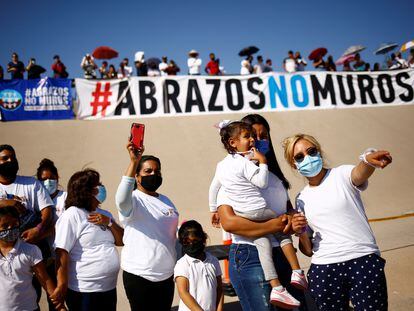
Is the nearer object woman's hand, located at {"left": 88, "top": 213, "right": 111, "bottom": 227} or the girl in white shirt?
the girl in white shirt

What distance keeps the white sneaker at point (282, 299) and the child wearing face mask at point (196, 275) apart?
0.87m

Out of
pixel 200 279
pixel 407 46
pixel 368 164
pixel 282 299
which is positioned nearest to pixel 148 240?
pixel 200 279

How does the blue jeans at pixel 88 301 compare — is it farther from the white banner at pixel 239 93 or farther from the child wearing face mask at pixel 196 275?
the white banner at pixel 239 93

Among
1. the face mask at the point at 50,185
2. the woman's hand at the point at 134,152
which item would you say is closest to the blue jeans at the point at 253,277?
the woman's hand at the point at 134,152

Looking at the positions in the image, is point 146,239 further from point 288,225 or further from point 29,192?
point 29,192

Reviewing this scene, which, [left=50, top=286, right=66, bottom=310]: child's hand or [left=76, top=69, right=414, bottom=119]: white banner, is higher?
[left=76, top=69, right=414, bottom=119]: white banner

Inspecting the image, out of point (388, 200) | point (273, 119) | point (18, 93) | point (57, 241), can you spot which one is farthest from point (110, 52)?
point (57, 241)

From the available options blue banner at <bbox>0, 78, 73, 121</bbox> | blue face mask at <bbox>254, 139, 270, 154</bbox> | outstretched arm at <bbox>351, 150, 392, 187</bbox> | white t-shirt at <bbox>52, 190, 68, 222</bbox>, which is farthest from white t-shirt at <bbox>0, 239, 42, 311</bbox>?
blue banner at <bbox>0, 78, 73, 121</bbox>

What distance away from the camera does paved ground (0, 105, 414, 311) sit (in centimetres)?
947

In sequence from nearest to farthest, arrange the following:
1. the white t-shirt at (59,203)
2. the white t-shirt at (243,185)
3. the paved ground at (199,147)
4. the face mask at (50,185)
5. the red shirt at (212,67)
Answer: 1. the white t-shirt at (243,185)
2. the white t-shirt at (59,203)
3. the face mask at (50,185)
4. the paved ground at (199,147)
5. the red shirt at (212,67)

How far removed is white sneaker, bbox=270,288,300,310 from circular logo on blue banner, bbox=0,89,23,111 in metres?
11.5

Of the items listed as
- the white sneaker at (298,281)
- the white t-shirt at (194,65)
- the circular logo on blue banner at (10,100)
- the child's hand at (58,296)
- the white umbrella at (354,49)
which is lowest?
the child's hand at (58,296)

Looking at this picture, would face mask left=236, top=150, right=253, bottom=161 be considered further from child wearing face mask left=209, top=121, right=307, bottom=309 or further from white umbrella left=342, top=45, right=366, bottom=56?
white umbrella left=342, top=45, right=366, bottom=56

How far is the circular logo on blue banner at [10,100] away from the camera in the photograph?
36.0 feet
